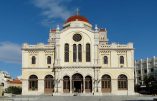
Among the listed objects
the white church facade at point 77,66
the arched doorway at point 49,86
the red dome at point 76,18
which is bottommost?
the arched doorway at point 49,86

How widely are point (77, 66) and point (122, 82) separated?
357 inches

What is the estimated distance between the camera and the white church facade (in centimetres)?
6406

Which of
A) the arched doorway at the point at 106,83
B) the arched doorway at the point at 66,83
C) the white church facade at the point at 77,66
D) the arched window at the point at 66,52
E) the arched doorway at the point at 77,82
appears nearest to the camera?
the white church facade at the point at 77,66

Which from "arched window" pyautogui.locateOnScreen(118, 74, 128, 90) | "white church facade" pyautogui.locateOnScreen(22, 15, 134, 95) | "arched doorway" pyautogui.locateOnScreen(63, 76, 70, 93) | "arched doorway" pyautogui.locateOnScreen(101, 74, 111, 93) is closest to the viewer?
"white church facade" pyautogui.locateOnScreen(22, 15, 134, 95)

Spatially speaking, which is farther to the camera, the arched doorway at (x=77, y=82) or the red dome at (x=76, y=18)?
the red dome at (x=76, y=18)

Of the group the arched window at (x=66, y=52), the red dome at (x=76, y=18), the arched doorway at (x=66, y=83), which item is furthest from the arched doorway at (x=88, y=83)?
the red dome at (x=76, y=18)

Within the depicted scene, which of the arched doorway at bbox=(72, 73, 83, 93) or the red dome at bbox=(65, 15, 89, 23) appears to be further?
the red dome at bbox=(65, 15, 89, 23)

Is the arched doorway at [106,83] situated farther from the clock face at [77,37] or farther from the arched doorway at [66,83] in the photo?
the clock face at [77,37]

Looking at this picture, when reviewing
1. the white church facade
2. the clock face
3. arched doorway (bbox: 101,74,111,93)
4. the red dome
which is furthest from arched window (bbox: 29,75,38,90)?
the red dome

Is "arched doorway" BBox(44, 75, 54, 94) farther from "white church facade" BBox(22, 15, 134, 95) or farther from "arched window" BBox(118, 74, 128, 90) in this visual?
"arched window" BBox(118, 74, 128, 90)

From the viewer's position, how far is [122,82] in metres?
65.0

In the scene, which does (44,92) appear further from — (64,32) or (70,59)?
(64,32)

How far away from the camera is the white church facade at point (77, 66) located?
2522 inches

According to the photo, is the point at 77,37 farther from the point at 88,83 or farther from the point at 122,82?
the point at 122,82
